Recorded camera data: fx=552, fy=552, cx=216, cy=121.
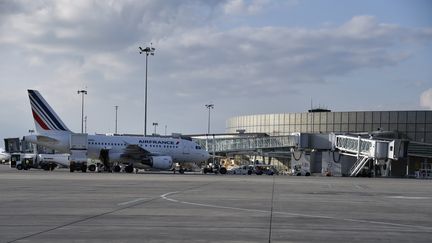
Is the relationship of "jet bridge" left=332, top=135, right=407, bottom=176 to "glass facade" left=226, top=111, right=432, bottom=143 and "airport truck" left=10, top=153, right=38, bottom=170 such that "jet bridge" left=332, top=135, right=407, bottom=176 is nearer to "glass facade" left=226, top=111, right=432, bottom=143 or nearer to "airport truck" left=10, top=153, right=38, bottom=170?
"glass facade" left=226, top=111, right=432, bottom=143

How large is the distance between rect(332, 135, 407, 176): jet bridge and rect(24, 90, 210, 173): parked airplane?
19.3 m

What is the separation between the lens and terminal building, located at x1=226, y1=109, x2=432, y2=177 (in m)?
74.8

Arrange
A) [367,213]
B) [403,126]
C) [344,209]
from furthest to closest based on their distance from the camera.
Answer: [403,126] < [344,209] < [367,213]

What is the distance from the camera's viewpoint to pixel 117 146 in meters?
61.3

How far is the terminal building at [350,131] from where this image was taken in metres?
74.8

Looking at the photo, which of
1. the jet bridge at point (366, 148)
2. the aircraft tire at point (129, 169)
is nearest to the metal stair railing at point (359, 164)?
the jet bridge at point (366, 148)

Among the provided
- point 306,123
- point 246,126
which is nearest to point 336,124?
point 306,123

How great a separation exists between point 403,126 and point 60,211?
100m

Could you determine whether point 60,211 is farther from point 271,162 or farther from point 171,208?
point 271,162

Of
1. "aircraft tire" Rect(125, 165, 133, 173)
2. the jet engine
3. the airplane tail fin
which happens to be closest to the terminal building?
the jet engine

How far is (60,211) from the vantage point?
15617 mm

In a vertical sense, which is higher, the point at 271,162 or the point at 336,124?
the point at 336,124

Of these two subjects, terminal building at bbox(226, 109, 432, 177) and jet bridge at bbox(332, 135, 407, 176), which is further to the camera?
terminal building at bbox(226, 109, 432, 177)

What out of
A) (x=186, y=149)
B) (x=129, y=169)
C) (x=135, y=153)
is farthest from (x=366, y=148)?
(x=129, y=169)
